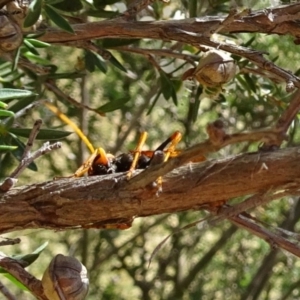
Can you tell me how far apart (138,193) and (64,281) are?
0.41 feet

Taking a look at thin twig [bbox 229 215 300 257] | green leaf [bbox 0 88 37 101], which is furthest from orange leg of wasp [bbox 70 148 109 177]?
thin twig [bbox 229 215 300 257]

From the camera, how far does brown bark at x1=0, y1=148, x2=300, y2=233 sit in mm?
773

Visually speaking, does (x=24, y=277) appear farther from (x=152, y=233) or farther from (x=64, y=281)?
(x=152, y=233)

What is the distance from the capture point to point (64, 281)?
86cm

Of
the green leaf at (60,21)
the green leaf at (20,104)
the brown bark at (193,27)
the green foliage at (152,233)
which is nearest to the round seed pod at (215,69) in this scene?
the brown bark at (193,27)

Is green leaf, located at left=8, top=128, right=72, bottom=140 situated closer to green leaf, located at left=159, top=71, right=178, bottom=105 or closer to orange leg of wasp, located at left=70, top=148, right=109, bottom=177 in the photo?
orange leg of wasp, located at left=70, top=148, right=109, bottom=177

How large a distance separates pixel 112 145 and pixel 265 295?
706 mm

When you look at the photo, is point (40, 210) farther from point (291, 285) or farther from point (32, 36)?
point (291, 285)

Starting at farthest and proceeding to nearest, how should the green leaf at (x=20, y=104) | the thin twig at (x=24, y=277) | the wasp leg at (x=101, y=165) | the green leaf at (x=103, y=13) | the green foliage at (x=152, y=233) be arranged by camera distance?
the green foliage at (x=152, y=233), the green leaf at (x=103, y=13), the green leaf at (x=20, y=104), the wasp leg at (x=101, y=165), the thin twig at (x=24, y=277)

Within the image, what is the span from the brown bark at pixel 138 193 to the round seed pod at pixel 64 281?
5 cm

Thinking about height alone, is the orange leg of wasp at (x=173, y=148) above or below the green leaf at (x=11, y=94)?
above

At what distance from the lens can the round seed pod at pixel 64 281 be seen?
0.85 meters

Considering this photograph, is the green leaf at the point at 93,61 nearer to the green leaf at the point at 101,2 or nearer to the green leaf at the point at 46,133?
the green leaf at the point at 101,2

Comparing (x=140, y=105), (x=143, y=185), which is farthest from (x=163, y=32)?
(x=140, y=105)
